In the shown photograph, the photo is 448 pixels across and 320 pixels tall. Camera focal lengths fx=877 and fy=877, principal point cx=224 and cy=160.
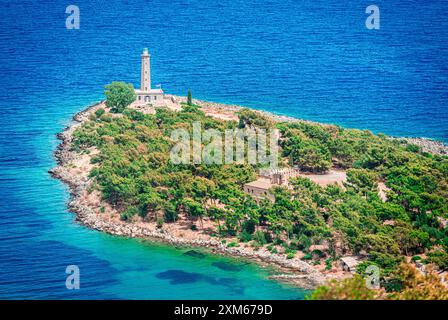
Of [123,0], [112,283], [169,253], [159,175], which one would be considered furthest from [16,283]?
[123,0]

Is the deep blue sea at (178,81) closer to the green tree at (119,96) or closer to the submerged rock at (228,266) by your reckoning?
Answer: the submerged rock at (228,266)

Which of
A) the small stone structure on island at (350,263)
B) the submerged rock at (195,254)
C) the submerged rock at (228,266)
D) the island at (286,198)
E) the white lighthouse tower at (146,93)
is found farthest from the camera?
the white lighthouse tower at (146,93)

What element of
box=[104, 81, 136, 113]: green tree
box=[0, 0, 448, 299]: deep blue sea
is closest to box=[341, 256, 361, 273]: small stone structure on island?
box=[0, 0, 448, 299]: deep blue sea

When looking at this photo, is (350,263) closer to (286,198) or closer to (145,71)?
(286,198)

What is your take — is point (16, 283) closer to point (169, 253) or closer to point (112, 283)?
point (112, 283)

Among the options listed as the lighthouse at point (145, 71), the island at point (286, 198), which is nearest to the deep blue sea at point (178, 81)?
the island at point (286, 198)

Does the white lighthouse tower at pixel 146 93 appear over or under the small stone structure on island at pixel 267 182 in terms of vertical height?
over

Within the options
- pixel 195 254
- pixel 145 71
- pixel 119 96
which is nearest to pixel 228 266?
pixel 195 254

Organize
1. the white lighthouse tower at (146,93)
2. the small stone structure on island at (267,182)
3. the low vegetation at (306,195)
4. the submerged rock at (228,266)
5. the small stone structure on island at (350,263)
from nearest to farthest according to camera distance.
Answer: the small stone structure on island at (350,263) < the submerged rock at (228,266) < the low vegetation at (306,195) < the small stone structure on island at (267,182) < the white lighthouse tower at (146,93)
